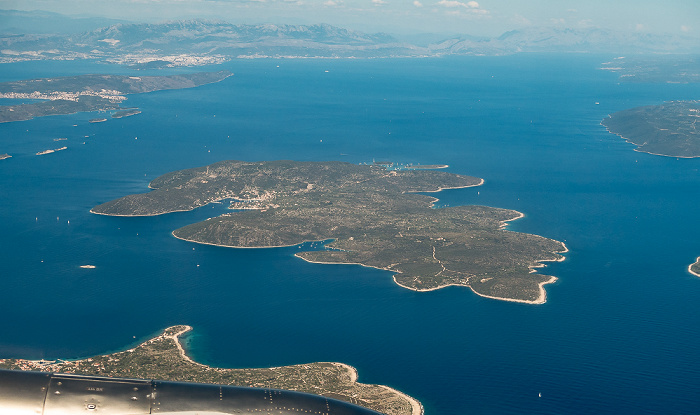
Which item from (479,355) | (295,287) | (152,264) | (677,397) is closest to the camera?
(677,397)

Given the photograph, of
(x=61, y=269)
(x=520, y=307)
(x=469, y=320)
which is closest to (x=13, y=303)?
(x=61, y=269)

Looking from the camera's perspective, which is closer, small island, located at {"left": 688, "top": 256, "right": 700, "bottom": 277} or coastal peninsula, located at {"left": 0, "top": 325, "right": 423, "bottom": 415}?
coastal peninsula, located at {"left": 0, "top": 325, "right": 423, "bottom": 415}

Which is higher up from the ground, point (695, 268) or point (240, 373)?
point (695, 268)

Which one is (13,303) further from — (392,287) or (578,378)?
(578,378)

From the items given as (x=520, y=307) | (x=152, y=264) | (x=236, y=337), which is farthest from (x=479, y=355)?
(x=152, y=264)

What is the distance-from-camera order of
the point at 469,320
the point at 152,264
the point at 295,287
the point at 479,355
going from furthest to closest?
the point at 152,264 < the point at 295,287 < the point at 469,320 < the point at 479,355

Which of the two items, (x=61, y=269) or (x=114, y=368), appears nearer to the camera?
(x=114, y=368)

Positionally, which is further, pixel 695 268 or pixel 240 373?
pixel 695 268

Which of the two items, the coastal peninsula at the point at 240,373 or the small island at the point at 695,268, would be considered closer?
the coastal peninsula at the point at 240,373
